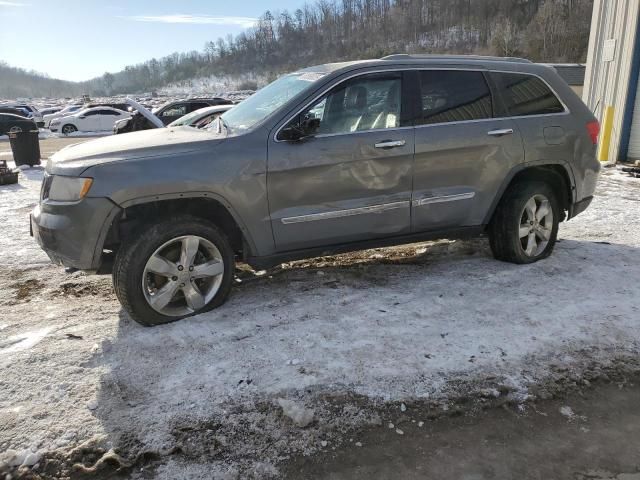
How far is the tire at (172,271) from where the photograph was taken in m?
3.59

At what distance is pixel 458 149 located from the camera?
14.5 feet

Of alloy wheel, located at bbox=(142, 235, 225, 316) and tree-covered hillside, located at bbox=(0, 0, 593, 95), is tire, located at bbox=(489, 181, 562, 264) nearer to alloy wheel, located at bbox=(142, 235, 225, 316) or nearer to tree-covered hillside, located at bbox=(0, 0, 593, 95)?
alloy wheel, located at bbox=(142, 235, 225, 316)

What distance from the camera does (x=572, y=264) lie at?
16.3 ft

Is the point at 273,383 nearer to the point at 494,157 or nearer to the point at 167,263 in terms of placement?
the point at 167,263

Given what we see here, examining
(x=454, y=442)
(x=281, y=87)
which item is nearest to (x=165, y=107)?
(x=281, y=87)

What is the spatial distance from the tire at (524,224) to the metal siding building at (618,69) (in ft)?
25.0

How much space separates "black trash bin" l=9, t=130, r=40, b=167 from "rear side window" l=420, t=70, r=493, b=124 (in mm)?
11565

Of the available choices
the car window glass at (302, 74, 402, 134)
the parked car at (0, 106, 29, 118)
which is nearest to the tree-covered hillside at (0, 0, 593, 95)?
the parked car at (0, 106, 29, 118)

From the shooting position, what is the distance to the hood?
3543mm

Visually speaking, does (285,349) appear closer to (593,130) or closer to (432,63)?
(432,63)

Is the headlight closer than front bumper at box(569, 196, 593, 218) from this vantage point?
Yes

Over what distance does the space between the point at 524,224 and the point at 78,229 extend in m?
3.80

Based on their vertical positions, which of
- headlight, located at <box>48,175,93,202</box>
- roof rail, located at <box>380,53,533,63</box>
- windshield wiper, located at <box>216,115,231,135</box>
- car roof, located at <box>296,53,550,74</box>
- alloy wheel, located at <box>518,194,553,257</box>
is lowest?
alloy wheel, located at <box>518,194,553,257</box>

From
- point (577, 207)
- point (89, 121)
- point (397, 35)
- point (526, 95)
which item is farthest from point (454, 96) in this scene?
point (397, 35)
